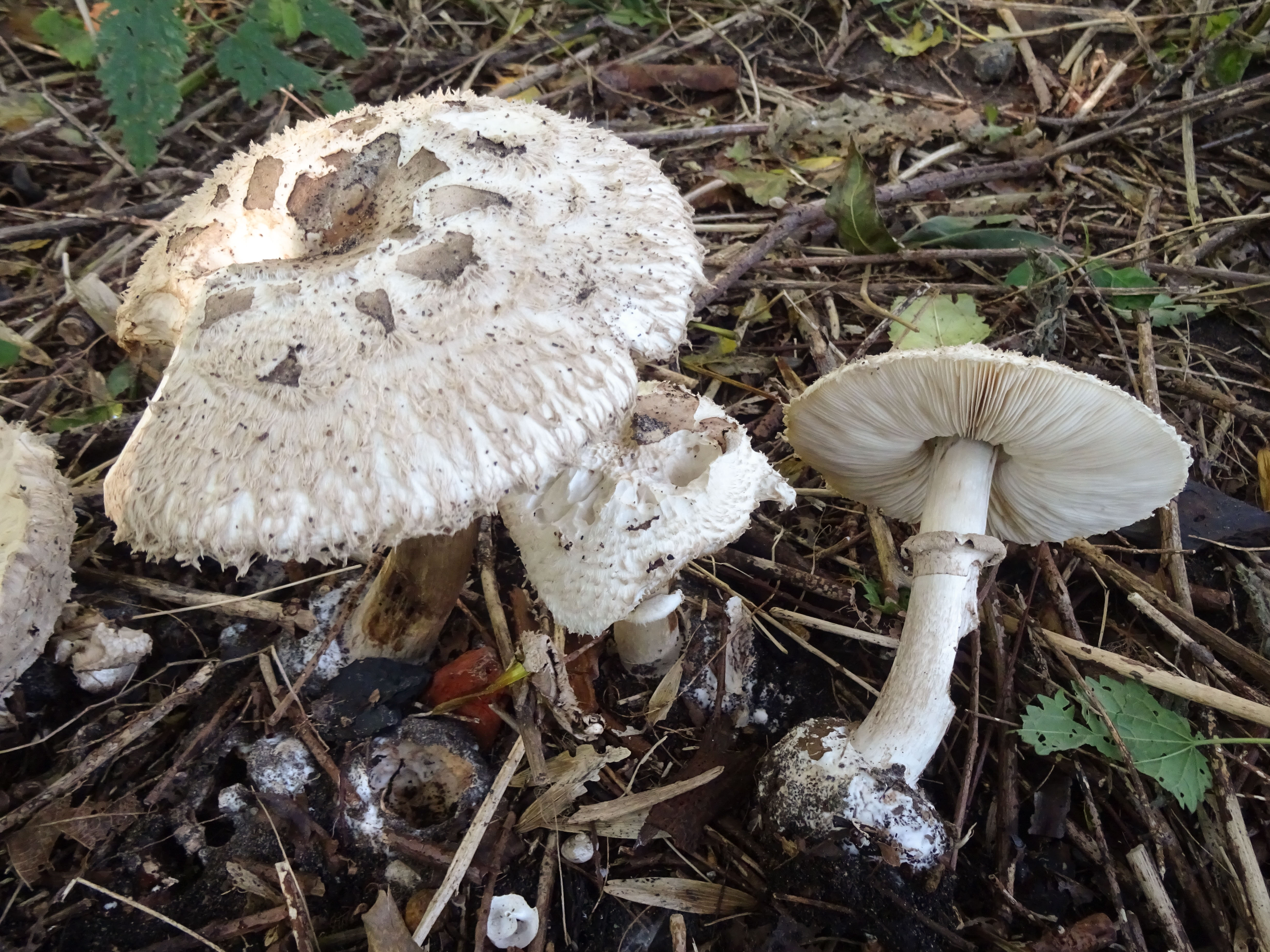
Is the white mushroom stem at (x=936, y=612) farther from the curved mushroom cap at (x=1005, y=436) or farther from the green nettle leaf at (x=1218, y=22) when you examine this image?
the green nettle leaf at (x=1218, y=22)

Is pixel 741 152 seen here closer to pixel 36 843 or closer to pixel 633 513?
pixel 633 513

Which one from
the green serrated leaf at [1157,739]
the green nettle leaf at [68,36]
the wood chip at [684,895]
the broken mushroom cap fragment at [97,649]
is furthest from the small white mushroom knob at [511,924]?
the green nettle leaf at [68,36]

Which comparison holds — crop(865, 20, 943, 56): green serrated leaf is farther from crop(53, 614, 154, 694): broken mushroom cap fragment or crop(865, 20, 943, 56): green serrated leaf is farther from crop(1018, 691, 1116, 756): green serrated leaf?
crop(53, 614, 154, 694): broken mushroom cap fragment

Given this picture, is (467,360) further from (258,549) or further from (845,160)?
(845,160)

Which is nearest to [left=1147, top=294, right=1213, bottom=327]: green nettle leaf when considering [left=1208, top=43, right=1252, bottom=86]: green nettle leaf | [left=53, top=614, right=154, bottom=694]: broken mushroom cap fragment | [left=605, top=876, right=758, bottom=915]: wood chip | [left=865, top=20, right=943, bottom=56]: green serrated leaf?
[left=1208, top=43, right=1252, bottom=86]: green nettle leaf

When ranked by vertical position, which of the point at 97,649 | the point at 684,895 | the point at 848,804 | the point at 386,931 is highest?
the point at 97,649

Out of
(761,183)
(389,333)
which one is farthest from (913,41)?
(389,333)

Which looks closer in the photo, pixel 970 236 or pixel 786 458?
pixel 786 458
